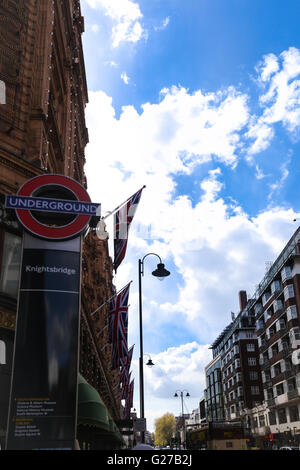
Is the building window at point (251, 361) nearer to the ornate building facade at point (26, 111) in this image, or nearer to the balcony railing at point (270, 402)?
the balcony railing at point (270, 402)

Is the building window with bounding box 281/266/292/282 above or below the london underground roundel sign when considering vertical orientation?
above

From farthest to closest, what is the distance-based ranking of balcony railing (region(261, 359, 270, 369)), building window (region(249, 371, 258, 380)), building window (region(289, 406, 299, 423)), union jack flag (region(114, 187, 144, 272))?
building window (region(249, 371, 258, 380)) < balcony railing (region(261, 359, 270, 369)) < building window (region(289, 406, 299, 423)) < union jack flag (region(114, 187, 144, 272))

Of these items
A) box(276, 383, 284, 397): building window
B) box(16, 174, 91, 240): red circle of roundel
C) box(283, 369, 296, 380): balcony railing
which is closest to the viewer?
box(16, 174, 91, 240): red circle of roundel

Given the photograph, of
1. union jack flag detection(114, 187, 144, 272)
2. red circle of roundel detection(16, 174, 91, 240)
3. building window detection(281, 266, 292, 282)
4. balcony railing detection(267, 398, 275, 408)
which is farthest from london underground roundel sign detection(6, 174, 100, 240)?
balcony railing detection(267, 398, 275, 408)

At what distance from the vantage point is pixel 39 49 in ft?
62.3

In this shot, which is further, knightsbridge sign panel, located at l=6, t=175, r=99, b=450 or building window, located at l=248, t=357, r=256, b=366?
building window, located at l=248, t=357, r=256, b=366

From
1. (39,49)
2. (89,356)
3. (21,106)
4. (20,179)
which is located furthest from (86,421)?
(89,356)

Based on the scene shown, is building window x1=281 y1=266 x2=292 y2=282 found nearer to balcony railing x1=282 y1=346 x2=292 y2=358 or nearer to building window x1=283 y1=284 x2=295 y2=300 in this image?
building window x1=283 y1=284 x2=295 y2=300

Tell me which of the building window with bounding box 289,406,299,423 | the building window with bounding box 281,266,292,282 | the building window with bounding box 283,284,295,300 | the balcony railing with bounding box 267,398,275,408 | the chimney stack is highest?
the chimney stack

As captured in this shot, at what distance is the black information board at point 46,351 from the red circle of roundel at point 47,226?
9.6 inches

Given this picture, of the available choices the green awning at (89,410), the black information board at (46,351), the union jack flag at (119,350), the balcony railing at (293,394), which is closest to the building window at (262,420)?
the balcony railing at (293,394)

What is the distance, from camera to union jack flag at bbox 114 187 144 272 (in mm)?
17375

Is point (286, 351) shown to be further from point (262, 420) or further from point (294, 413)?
point (262, 420)

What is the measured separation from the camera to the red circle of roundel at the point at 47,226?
10031 mm
